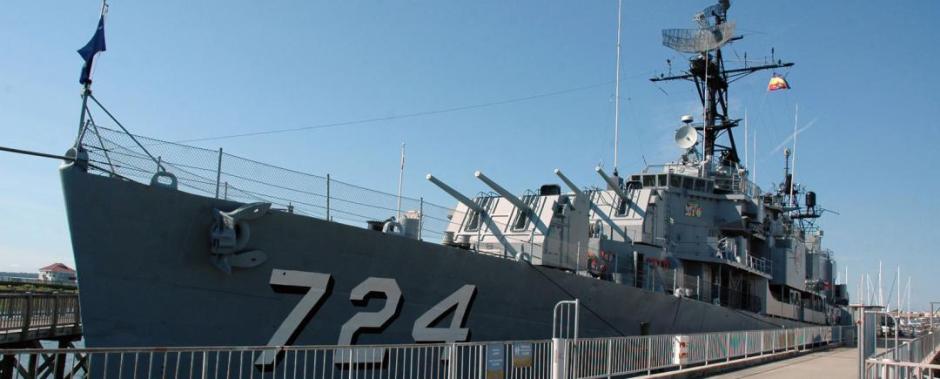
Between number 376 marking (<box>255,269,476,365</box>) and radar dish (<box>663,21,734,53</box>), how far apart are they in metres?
15.7

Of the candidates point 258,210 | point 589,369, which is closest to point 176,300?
point 258,210

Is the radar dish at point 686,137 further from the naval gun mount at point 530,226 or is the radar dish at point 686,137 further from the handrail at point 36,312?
the handrail at point 36,312

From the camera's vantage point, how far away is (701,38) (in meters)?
24.3

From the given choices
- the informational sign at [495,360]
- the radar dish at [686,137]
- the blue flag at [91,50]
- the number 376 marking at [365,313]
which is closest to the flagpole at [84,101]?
the blue flag at [91,50]

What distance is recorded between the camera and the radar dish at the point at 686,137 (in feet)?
72.8

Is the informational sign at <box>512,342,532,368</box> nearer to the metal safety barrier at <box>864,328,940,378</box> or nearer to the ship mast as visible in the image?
the metal safety barrier at <box>864,328,940,378</box>

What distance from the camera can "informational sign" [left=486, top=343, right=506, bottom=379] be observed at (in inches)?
357

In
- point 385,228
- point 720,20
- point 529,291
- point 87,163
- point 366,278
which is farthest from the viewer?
point 720,20

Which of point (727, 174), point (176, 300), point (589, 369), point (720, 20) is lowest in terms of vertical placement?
point (589, 369)

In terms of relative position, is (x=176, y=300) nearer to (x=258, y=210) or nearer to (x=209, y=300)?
(x=209, y=300)

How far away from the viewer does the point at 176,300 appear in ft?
28.6

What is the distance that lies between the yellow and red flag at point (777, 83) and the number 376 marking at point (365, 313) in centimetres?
1853

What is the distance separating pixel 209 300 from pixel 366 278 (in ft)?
6.81

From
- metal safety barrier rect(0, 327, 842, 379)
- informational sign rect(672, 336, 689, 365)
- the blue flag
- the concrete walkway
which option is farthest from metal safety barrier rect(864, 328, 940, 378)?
the blue flag
